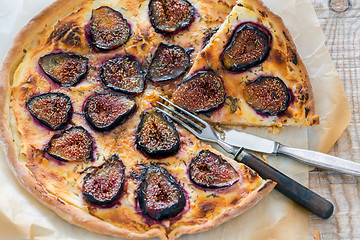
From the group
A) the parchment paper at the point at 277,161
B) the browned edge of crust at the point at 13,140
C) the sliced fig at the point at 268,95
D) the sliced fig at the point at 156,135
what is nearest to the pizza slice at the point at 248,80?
the sliced fig at the point at 268,95

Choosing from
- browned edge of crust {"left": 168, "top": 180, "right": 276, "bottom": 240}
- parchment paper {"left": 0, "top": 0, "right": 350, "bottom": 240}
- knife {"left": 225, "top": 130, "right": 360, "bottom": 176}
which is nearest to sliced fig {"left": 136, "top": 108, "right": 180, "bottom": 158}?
knife {"left": 225, "top": 130, "right": 360, "bottom": 176}

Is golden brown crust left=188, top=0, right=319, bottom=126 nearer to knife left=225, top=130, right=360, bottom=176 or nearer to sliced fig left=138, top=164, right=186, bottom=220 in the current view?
knife left=225, top=130, right=360, bottom=176

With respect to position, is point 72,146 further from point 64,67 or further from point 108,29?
point 108,29

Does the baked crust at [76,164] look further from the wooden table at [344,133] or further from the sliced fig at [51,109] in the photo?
the wooden table at [344,133]

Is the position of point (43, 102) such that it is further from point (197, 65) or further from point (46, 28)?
point (197, 65)

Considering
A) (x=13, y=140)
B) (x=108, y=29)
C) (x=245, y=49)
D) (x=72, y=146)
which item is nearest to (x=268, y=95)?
(x=245, y=49)
